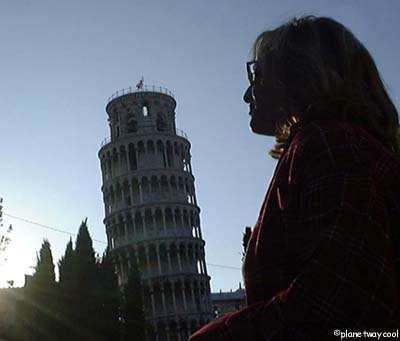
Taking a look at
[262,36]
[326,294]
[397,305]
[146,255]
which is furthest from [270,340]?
[146,255]

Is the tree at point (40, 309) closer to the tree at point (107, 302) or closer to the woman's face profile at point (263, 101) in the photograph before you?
the tree at point (107, 302)

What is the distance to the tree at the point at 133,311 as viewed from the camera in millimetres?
35875

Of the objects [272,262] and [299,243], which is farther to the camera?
[272,262]

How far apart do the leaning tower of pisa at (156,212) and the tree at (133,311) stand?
36.3 ft

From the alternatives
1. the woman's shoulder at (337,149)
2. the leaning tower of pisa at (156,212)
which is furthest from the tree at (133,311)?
the woman's shoulder at (337,149)

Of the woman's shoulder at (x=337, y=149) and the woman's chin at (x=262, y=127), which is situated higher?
the woman's chin at (x=262, y=127)

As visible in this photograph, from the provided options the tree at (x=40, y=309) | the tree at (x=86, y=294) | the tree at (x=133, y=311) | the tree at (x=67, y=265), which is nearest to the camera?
the tree at (x=40, y=309)

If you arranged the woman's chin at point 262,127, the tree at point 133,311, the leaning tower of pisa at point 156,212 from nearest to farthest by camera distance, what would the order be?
the woman's chin at point 262,127 < the tree at point 133,311 < the leaning tower of pisa at point 156,212

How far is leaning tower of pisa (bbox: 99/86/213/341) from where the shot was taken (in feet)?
166

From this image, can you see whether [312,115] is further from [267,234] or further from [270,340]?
[270,340]

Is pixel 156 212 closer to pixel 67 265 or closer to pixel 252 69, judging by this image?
pixel 67 265

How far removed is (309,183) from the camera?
5.03 feet

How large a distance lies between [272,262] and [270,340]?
281 millimetres

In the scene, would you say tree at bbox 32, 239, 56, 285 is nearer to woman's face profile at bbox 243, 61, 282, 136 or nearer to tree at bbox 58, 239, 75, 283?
tree at bbox 58, 239, 75, 283
